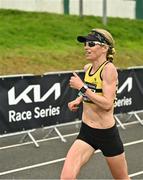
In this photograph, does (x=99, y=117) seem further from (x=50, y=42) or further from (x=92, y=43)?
(x=50, y=42)

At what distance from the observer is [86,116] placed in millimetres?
5441

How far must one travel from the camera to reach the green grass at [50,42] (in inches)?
695

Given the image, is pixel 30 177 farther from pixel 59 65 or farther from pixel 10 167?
pixel 59 65

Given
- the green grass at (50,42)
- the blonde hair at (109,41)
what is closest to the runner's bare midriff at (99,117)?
the blonde hair at (109,41)

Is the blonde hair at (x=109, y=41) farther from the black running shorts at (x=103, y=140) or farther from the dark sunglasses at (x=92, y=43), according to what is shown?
the black running shorts at (x=103, y=140)

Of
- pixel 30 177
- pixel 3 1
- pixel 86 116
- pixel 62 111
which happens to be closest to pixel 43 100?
pixel 62 111

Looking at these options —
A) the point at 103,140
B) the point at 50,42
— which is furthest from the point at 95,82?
the point at 50,42

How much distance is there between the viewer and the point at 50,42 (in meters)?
20.3

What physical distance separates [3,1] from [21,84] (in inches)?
724

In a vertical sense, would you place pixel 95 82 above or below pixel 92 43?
below

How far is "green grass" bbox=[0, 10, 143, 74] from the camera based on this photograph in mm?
17641

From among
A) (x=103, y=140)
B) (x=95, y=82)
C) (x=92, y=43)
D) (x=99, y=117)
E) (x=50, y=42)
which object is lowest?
(x=50, y=42)

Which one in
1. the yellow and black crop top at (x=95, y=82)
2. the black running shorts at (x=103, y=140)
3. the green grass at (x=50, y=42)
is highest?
the yellow and black crop top at (x=95, y=82)

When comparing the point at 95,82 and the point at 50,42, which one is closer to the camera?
the point at 95,82
